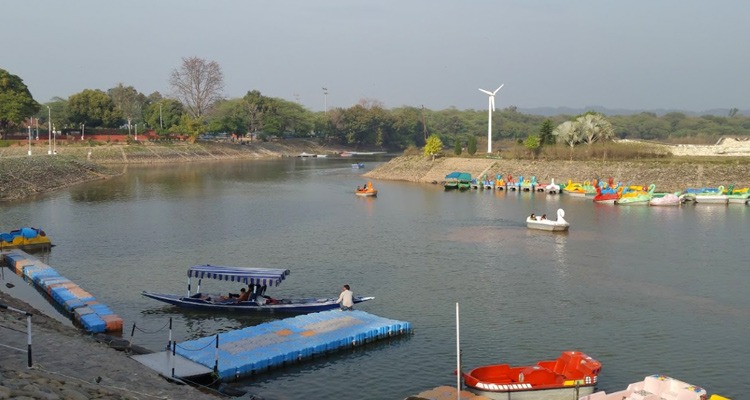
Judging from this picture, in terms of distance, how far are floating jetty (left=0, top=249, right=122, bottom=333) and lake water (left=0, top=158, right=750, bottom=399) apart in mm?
919

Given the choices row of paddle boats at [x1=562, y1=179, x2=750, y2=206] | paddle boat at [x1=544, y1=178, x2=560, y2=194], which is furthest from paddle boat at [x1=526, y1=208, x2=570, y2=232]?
paddle boat at [x1=544, y1=178, x2=560, y2=194]

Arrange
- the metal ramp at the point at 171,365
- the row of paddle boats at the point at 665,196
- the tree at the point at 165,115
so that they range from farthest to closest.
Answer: the tree at the point at 165,115, the row of paddle boats at the point at 665,196, the metal ramp at the point at 171,365

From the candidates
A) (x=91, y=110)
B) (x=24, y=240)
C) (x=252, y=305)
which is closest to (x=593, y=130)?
(x=24, y=240)

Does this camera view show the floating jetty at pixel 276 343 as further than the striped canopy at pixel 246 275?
No

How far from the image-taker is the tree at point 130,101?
158 m

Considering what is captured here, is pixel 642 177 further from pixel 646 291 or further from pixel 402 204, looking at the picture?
pixel 646 291

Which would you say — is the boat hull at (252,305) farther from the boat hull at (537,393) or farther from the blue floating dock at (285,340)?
the boat hull at (537,393)

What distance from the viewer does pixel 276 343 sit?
2253 cm

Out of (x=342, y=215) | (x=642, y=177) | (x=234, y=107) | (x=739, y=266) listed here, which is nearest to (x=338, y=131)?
(x=234, y=107)

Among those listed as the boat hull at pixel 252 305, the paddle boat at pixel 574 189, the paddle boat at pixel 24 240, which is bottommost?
the boat hull at pixel 252 305

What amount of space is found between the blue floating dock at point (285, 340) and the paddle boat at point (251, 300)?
1.04 metres

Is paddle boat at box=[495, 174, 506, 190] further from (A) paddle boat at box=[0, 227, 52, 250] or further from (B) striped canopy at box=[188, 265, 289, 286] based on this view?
(B) striped canopy at box=[188, 265, 289, 286]

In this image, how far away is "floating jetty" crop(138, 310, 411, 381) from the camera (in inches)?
806

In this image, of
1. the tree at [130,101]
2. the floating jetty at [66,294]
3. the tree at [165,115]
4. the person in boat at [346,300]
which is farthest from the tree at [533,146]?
the tree at [130,101]
